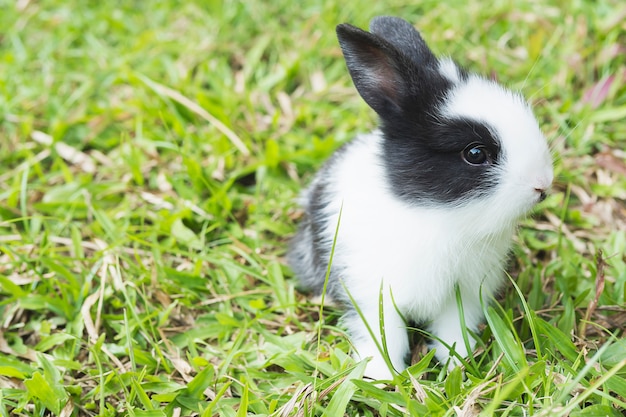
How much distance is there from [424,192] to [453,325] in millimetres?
725

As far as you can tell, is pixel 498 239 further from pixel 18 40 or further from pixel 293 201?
pixel 18 40

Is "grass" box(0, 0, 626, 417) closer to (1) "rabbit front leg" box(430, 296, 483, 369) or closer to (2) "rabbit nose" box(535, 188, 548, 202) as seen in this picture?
(1) "rabbit front leg" box(430, 296, 483, 369)

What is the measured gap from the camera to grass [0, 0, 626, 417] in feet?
9.52

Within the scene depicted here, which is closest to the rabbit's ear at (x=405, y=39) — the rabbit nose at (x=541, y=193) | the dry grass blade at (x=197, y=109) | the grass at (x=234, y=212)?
the grass at (x=234, y=212)

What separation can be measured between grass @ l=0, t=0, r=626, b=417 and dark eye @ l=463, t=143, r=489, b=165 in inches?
22.4

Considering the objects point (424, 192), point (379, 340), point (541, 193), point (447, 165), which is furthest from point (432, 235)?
point (379, 340)

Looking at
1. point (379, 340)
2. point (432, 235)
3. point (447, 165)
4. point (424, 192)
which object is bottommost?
point (379, 340)

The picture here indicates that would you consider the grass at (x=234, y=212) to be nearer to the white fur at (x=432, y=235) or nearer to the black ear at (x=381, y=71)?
the white fur at (x=432, y=235)

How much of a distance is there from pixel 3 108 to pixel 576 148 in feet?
12.7

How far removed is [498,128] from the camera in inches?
102

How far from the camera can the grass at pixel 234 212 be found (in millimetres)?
2900

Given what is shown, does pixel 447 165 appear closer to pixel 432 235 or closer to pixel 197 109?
pixel 432 235

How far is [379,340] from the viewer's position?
3.06m

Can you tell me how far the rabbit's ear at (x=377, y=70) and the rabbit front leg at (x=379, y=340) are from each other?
0.91 meters
